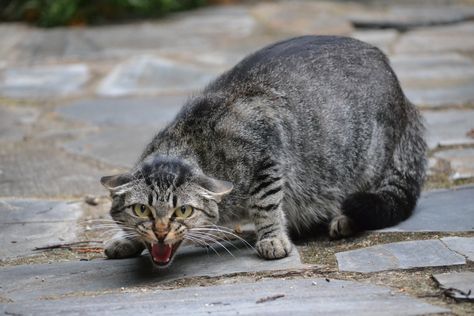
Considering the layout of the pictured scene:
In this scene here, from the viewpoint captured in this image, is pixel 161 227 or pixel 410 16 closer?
pixel 161 227

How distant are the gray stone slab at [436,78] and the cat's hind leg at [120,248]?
→ 313cm

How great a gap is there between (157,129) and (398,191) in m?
2.26

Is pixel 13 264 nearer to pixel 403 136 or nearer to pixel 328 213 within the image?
pixel 328 213

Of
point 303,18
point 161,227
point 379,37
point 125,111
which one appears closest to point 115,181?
point 161,227

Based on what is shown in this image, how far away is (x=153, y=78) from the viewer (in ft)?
25.7

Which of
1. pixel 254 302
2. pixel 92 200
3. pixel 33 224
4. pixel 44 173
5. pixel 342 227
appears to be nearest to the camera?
pixel 254 302

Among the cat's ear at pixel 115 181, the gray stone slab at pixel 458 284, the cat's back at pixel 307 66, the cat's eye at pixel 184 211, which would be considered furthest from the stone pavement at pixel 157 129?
the cat's back at pixel 307 66

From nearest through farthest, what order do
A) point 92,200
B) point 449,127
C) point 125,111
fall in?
point 92,200
point 449,127
point 125,111

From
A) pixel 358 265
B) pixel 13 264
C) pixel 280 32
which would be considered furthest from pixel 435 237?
pixel 280 32

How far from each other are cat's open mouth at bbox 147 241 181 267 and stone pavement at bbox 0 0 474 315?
76 mm

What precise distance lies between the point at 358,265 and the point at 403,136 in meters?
1.23

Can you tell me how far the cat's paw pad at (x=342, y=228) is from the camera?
14.0ft

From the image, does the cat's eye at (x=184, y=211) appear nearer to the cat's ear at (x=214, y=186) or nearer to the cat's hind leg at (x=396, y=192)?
the cat's ear at (x=214, y=186)

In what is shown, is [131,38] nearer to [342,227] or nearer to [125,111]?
[125,111]
